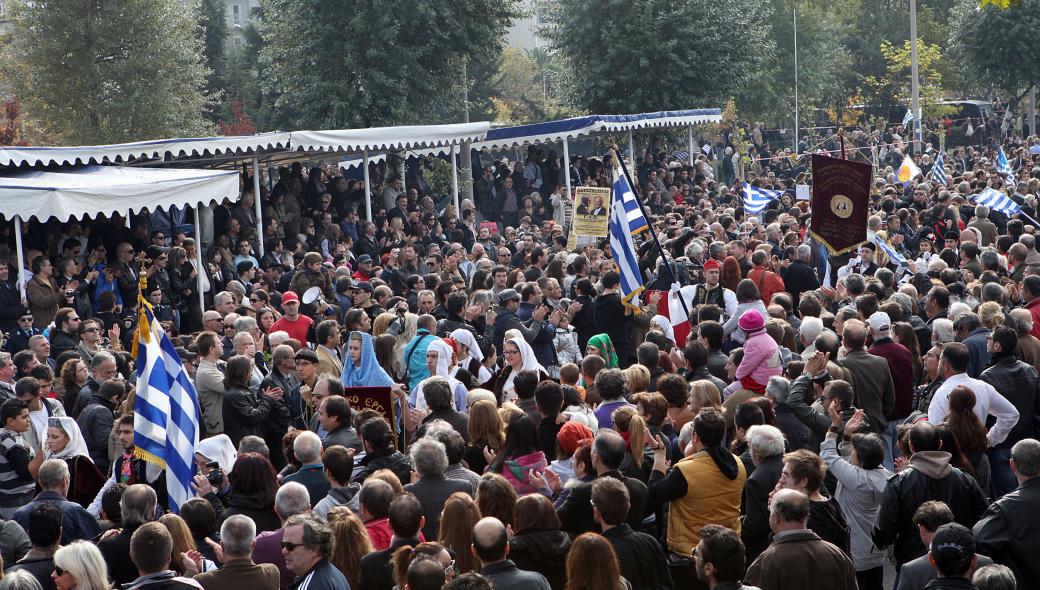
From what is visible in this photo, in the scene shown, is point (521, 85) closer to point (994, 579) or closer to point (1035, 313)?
point (1035, 313)

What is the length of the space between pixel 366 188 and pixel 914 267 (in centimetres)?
907

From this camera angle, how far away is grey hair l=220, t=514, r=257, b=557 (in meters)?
6.17

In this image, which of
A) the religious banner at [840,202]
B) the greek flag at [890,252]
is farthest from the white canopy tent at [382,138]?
the greek flag at [890,252]

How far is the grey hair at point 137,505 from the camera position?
672cm

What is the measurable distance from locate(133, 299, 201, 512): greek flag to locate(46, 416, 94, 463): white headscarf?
728 millimetres

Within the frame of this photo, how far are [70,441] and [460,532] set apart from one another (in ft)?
11.7

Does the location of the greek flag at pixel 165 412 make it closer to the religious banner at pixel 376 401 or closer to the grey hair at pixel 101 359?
the religious banner at pixel 376 401

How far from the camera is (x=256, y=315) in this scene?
43.7 ft

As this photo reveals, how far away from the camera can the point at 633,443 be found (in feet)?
25.3

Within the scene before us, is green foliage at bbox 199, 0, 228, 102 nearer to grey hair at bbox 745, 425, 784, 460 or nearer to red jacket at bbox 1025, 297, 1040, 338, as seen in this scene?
red jacket at bbox 1025, 297, 1040, 338

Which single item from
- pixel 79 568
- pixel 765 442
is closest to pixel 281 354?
pixel 79 568

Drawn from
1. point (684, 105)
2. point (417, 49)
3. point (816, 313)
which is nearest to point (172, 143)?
point (816, 313)

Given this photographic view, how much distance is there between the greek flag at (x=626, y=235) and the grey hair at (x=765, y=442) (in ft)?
17.8

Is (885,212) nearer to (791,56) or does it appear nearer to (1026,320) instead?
(1026,320)
